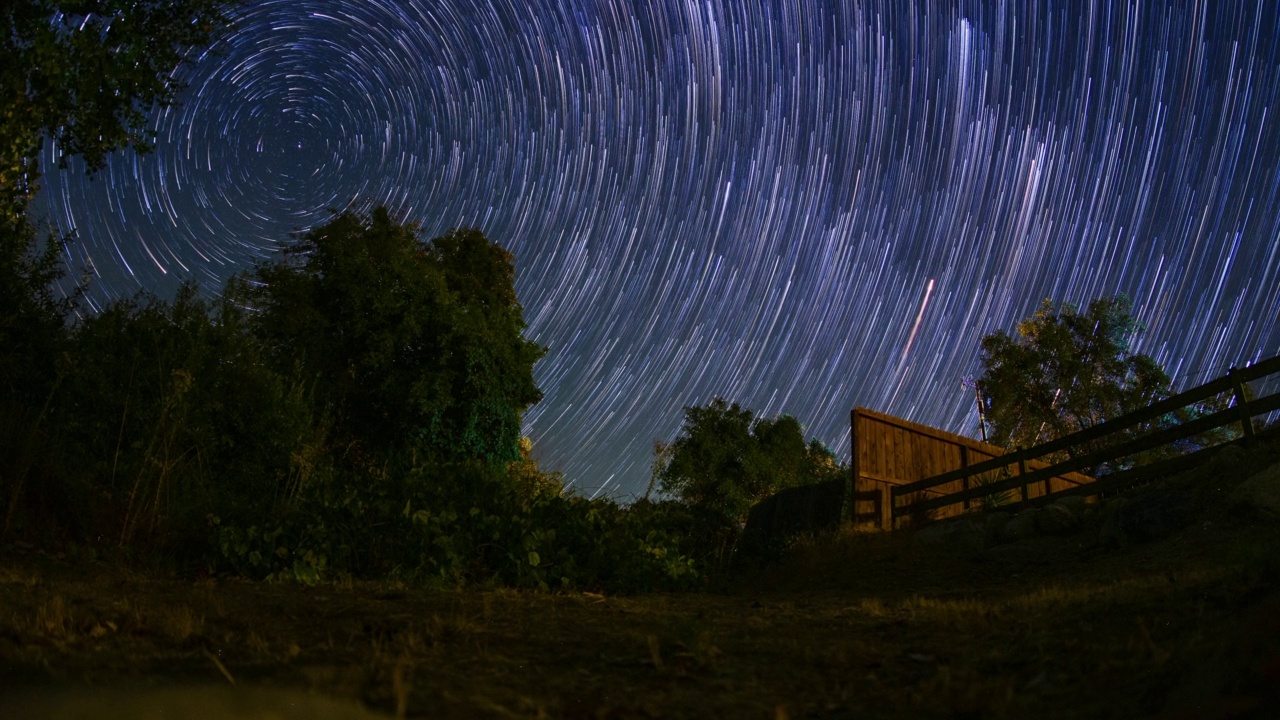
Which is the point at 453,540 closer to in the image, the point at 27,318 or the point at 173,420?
the point at 173,420

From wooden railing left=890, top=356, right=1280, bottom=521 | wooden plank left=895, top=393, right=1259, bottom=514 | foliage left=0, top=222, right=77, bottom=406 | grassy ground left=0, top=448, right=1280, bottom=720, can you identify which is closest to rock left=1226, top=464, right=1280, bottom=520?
wooden railing left=890, top=356, right=1280, bottom=521

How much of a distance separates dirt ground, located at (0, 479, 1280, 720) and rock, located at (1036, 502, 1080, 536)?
569 cm

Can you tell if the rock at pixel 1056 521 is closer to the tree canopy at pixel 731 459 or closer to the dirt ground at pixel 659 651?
the dirt ground at pixel 659 651

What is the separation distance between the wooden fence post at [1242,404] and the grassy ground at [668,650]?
5972 mm

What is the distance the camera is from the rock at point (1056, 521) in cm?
1008

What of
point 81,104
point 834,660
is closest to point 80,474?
point 81,104

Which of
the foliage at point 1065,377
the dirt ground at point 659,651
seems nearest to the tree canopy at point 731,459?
the foliage at point 1065,377

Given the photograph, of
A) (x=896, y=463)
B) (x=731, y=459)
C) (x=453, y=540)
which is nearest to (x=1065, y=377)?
(x=731, y=459)

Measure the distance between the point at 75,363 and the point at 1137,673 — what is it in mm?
9989

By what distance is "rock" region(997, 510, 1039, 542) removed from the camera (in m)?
10.4

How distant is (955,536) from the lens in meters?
11.0

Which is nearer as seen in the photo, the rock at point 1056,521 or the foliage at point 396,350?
the rock at point 1056,521

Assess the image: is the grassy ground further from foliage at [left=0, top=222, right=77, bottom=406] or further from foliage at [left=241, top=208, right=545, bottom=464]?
foliage at [left=241, top=208, right=545, bottom=464]

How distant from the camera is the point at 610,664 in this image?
331 cm
